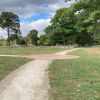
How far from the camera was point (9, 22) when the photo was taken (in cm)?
4200

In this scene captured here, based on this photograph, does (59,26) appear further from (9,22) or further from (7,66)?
(7,66)

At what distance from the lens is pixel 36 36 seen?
2520 inches

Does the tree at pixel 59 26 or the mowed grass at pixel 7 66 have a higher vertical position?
the tree at pixel 59 26

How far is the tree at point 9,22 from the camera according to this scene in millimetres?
40925

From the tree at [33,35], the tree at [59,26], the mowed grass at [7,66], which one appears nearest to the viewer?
the mowed grass at [7,66]

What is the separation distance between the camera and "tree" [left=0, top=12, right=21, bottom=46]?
40925mm

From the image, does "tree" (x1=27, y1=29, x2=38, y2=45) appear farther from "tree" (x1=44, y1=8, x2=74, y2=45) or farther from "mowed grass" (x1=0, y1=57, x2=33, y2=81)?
"mowed grass" (x1=0, y1=57, x2=33, y2=81)

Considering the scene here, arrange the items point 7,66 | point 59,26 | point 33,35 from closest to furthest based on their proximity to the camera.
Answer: point 7,66, point 59,26, point 33,35

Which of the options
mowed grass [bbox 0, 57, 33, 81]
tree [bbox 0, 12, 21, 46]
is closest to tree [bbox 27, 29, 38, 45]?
tree [bbox 0, 12, 21, 46]

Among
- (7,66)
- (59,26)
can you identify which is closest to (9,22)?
(59,26)

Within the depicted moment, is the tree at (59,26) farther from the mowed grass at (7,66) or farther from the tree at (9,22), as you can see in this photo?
the mowed grass at (7,66)

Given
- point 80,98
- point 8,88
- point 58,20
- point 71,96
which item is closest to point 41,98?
point 71,96

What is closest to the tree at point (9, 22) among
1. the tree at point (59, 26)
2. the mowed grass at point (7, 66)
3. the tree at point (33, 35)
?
the tree at point (59, 26)

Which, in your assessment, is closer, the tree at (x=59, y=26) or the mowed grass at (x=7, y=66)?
the mowed grass at (x=7, y=66)
